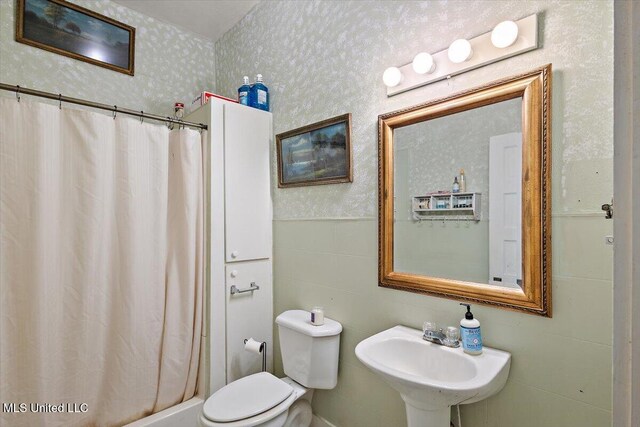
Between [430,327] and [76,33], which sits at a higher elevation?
[76,33]

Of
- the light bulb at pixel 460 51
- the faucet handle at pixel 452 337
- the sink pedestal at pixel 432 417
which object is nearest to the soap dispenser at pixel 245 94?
the light bulb at pixel 460 51

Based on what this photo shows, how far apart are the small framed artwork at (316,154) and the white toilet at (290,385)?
0.74 meters

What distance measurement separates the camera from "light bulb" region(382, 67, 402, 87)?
137 cm

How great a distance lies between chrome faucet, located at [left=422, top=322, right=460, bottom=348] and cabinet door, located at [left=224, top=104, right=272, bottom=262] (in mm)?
1070

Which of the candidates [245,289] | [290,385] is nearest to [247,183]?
[245,289]

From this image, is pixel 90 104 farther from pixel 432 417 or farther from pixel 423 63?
pixel 432 417

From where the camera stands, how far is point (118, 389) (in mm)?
1592

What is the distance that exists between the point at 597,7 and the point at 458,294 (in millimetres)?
987

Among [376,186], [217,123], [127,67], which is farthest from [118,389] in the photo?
[127,67]

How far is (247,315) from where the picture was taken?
1.91 meters

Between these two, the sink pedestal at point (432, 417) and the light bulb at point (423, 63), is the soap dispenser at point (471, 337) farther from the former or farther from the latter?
the light bulb at point (423, 63)

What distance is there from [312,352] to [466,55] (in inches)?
55.6

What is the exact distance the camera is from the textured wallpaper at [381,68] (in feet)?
3.16

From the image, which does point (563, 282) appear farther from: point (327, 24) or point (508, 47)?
point (327, 24)
